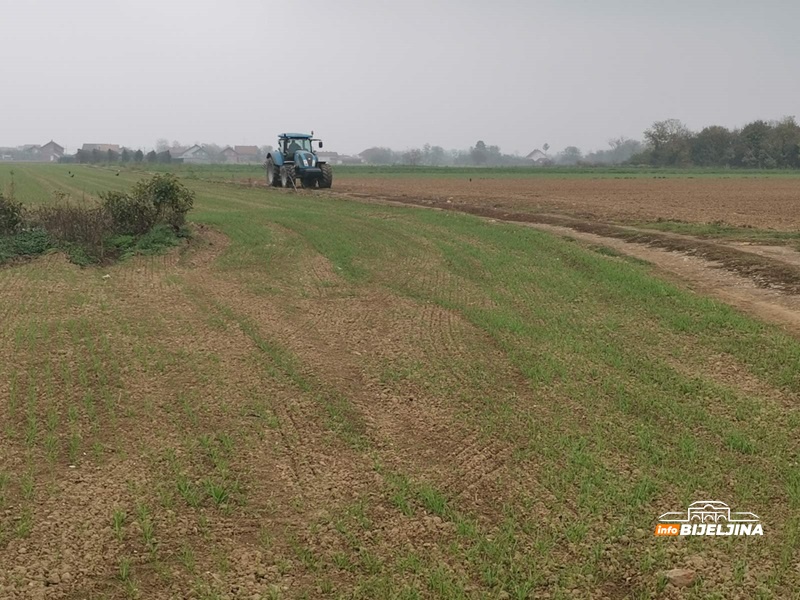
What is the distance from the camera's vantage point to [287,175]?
104ft

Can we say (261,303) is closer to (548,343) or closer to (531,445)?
(548,343)

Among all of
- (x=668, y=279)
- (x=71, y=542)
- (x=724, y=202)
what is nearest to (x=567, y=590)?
(x=71, y=542)

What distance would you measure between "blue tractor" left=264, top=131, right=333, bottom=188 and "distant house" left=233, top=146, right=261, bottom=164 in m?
131

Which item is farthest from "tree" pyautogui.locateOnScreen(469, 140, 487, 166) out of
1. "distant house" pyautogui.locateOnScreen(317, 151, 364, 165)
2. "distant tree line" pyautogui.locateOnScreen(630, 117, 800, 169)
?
"distant tree line" pyautogui.locateOnScreen(630, 117, 800, 169)

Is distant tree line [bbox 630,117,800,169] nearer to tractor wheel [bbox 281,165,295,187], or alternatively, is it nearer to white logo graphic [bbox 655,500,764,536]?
tractor wheel [bbox 281,165,295,187]

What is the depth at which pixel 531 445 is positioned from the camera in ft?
16.7

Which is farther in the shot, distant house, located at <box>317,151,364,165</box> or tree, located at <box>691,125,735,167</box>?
distant house, located at <box>317,151,364,165</box>

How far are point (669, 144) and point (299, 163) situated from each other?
276 feet

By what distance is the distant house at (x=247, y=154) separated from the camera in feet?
548

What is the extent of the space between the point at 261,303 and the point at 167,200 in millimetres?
6213

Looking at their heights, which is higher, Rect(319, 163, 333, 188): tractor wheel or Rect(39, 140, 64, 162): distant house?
Rect(39, 140, 64, 162): distant house

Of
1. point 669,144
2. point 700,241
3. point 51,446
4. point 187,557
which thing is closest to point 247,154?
point 669,144

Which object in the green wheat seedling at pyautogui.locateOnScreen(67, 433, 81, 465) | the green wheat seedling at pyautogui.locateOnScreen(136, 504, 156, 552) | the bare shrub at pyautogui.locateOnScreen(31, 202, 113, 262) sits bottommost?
the green wheat seedling at pyautogui.locateOnScreen(136, 504, 156, 552)

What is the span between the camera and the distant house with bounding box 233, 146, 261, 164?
167 meters
